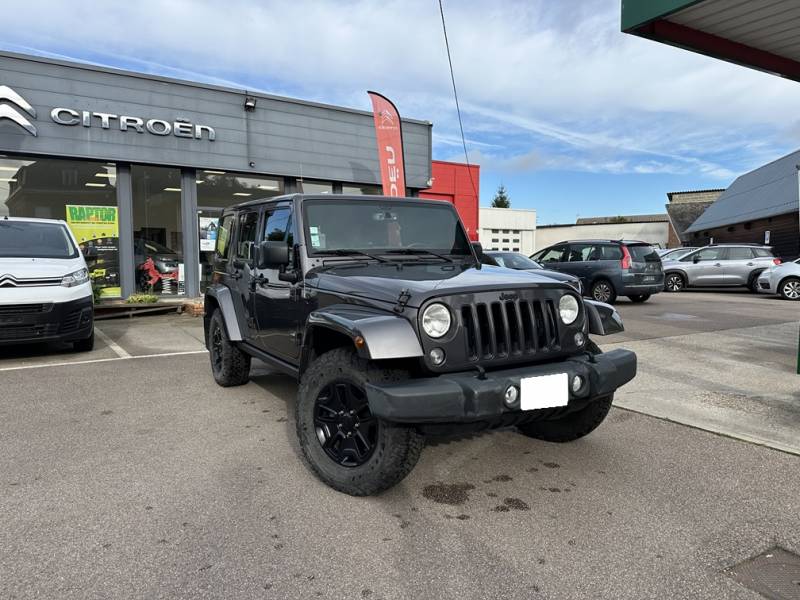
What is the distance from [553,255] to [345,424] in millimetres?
12350

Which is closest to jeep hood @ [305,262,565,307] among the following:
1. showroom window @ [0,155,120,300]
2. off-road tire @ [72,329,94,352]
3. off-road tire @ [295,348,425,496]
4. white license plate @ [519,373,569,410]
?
off-road tire @ [295,348,425,496]

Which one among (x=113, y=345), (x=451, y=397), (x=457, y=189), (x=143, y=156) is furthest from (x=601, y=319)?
(x=457, y=189)

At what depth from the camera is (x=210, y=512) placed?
2936 mm

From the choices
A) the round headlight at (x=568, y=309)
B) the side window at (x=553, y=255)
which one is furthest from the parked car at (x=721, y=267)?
the round headlight at (x=568, y=309)

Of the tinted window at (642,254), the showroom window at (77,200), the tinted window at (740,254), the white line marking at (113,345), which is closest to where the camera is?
the white line marking at (113,345)

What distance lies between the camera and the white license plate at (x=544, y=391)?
2.84 m

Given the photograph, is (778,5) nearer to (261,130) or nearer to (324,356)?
(324,356)

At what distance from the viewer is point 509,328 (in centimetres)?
307

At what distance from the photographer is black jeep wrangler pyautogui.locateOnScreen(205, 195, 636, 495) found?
9.17ft

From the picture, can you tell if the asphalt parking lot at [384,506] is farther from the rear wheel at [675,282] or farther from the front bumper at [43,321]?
the rear wheel at [675,282]

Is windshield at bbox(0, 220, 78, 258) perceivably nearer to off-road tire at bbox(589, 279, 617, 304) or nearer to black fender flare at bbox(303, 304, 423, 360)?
black fender flare at bbox(303, 304, 423, 360)

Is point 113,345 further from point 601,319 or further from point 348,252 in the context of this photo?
point 601,319

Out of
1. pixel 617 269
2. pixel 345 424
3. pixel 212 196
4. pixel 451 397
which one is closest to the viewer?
pixel 451 397

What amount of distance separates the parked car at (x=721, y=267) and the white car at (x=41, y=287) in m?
17.0
